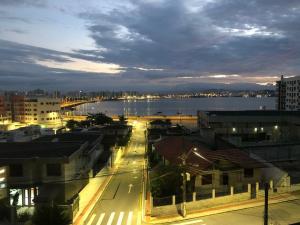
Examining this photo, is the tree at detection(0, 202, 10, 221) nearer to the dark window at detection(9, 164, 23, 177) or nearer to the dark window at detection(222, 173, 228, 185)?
the dark window at detection(9, 164, 23, 177)

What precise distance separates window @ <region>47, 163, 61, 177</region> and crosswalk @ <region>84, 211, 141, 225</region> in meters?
5.11

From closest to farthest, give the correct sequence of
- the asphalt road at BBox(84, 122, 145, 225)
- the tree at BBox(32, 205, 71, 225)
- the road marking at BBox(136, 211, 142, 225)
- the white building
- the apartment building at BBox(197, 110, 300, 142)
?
the tree at BBox(32, 205, 71, 225)
the road marking at BBox(136, 211, 142, 225)
the asphalt road at BBox(84, 122, 145, 225)
the apartment building at BBox(197, 110, 300, 142)
the white building

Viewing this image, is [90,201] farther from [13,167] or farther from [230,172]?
[230,172]

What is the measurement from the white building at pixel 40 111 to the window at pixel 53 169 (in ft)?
367

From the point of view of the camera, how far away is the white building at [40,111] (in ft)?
457

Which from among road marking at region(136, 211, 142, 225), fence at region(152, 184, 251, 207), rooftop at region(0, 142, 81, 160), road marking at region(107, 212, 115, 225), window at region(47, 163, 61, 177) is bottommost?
road marking at region(107, 212, 115, 225)

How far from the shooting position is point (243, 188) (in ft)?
96.5

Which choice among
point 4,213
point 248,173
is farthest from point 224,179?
point 4,213

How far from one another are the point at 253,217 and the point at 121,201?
10.9 meters

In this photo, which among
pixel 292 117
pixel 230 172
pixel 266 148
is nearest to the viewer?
pixel 230 172

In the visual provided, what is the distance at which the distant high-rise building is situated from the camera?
126369mm

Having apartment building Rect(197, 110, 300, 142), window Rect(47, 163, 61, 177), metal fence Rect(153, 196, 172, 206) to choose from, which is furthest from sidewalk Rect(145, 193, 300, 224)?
apartment building Rect(197, 110, 300, 142)

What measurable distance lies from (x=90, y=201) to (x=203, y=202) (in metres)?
9.33

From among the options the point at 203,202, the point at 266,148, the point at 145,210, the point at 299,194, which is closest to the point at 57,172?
the point at 145,210
